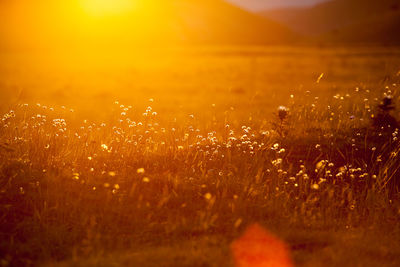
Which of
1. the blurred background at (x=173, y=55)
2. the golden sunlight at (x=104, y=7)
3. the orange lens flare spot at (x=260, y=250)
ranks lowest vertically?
the orange lens flare spot at (x=260, y=250)

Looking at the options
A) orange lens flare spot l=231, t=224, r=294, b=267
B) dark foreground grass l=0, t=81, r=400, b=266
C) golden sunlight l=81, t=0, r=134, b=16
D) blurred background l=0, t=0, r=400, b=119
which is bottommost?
orange lens flare spot l=231, t=224, r=294, b=267

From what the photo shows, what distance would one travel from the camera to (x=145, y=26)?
123438 millimetres

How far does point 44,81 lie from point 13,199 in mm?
20581

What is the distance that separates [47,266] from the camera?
3738 mm

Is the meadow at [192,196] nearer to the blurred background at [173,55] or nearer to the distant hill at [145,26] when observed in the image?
the blurred background at [173,55]

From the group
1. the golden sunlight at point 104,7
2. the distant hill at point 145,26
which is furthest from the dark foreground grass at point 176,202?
the golden sunlight at point 104,7

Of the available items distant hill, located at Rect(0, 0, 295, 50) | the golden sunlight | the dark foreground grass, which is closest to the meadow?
the dark foreground grass

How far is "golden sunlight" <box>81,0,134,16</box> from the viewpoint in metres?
114

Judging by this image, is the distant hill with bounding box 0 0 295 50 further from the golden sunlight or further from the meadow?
the meadow

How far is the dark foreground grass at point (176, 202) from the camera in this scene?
4066mm

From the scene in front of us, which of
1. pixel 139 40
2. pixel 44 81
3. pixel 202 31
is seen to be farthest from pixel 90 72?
pixel 202 31

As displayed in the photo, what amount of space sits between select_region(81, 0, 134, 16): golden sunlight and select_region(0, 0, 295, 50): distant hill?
296 cm

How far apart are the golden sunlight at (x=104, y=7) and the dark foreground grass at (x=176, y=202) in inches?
4457

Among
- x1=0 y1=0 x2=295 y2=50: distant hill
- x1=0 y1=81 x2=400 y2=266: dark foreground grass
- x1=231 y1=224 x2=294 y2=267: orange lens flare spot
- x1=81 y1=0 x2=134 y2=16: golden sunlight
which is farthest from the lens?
x1=81 y1=0 x2=134 y2=16: golden sunlight
